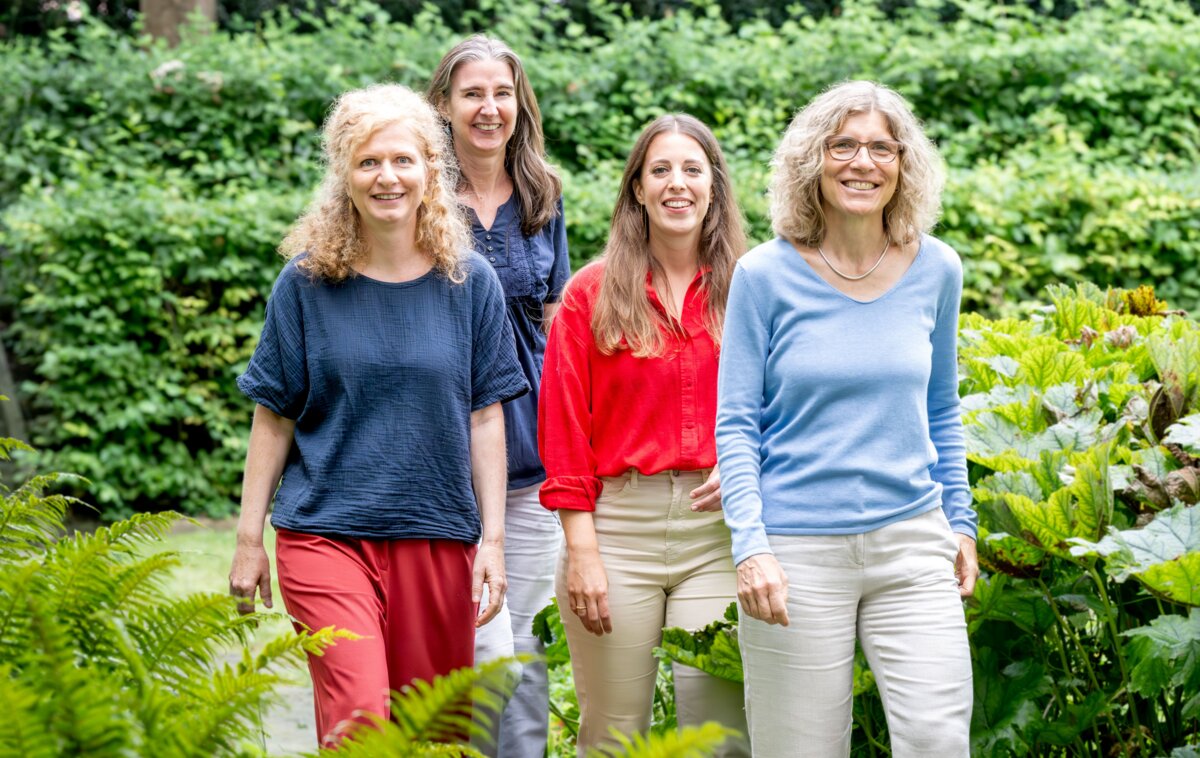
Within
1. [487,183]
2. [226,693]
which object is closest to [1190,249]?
[487,183]

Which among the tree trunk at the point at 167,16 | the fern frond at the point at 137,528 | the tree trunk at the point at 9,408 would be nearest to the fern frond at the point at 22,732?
the fern frond at the point at 137,528

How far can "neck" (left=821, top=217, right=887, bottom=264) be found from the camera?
306 centimetres

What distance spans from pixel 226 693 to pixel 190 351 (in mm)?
7801

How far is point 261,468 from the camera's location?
10.9 ft

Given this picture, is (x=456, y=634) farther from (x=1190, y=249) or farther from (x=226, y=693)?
(x=1190, y=249)

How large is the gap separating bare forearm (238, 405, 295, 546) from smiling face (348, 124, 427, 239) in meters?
0.54

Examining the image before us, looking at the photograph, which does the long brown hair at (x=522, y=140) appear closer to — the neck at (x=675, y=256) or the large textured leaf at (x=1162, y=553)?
the neck at (x=675, y=256)

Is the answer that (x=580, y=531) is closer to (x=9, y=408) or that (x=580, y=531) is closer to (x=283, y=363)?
(x=283, y=363)

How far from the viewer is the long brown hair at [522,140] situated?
4133 millimetres

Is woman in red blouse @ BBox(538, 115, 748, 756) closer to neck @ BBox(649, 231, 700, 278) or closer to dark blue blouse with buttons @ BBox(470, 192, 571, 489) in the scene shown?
neck @ BBox(649, 231, 700, 278)

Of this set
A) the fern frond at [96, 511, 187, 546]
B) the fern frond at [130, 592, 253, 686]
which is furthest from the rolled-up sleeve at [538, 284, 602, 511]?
the fern frond at [130, 592, 253, 686]

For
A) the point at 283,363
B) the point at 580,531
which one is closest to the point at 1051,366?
the point at 580,531

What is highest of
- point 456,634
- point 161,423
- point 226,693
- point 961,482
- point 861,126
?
point 861,126

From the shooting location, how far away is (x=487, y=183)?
4148mm
